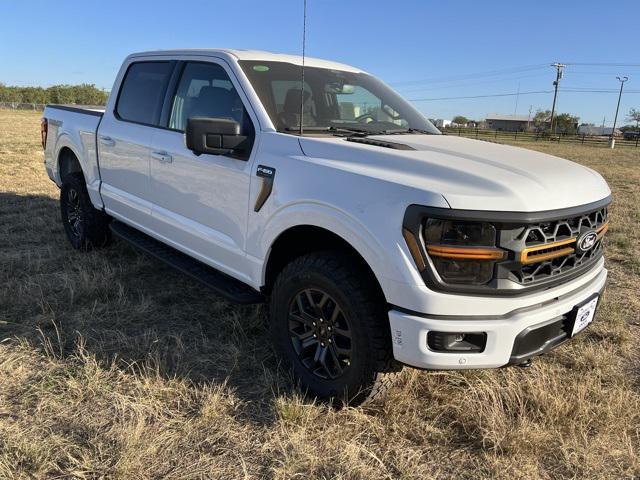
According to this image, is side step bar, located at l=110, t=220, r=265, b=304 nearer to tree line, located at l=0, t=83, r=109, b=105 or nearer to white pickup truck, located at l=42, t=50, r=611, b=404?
white pickup truck, located at l=42, t=50, r=611, b=404

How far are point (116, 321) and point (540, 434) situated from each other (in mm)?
2827

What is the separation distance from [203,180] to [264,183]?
630mm

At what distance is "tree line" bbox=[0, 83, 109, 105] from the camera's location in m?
75.0

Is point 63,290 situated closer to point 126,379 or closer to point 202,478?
point 126,379

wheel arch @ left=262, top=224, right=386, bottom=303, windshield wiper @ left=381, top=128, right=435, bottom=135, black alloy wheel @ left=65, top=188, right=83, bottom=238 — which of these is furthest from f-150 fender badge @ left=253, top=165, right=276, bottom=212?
black alloy wheel @ left=65, top=188, right=83, bottom=238

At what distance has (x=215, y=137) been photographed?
2.90 meters

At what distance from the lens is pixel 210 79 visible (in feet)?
11.6

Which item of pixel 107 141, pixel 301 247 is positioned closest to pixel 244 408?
pixel 301 247

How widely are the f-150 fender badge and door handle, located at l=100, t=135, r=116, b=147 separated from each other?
210cm

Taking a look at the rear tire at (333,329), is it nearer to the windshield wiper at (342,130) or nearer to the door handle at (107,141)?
the windshield wiper at (342,130)

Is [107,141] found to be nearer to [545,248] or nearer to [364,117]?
[364,117]

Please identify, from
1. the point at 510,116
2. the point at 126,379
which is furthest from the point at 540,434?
the point at 510,116

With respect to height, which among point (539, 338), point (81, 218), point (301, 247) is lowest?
point (81, 218)

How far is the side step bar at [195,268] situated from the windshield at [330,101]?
1.03 metres
